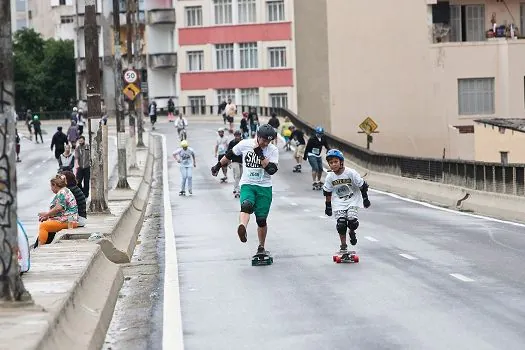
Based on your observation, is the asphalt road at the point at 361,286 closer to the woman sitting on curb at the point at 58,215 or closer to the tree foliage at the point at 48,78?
the woman sitting on curb at the point at 58,215

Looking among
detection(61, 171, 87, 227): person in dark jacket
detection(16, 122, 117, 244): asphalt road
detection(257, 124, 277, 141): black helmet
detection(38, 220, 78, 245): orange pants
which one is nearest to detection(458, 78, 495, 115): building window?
detection(16, 122, 117, 244): asphalt road

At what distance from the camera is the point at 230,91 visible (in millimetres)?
108750

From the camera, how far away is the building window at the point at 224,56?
109 metres

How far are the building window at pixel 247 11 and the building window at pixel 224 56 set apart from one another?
2.53 m

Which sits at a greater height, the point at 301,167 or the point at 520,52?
the point at 520,52

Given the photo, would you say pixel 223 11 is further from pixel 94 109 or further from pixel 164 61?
pixel 94 109

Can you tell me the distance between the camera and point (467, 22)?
75.4 m

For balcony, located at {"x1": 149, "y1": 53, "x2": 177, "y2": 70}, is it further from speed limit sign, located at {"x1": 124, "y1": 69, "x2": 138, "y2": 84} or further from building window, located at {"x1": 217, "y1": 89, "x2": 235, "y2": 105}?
speed limit sign, located at {"x1": 124, "y1": 69, "x2": 138, "y2": 84}

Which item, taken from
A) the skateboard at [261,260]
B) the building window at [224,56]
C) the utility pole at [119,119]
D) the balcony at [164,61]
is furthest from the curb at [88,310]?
the balcony at [164,61]

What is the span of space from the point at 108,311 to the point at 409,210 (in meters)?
19.5

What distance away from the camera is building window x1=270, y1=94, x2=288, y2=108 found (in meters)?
106

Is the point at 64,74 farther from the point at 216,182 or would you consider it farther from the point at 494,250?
the point at 494,250

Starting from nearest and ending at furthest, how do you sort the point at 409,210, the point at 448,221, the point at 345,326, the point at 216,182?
the point at 345,326, the point at 448,221, the point at 409,210, the point at 216,182

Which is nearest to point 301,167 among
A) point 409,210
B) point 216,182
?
point 216,182
